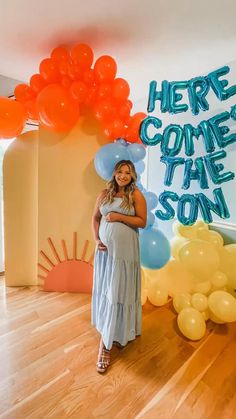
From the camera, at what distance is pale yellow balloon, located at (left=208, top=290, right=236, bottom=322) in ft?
5.30

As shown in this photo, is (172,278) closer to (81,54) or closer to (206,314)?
(206,314)

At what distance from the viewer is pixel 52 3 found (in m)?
1.30

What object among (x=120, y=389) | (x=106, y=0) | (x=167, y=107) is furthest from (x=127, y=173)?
(x=120, y=389)

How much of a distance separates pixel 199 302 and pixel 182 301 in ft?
0.48

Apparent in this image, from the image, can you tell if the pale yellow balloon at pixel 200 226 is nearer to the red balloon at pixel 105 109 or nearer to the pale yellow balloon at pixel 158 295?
the pale yellow balloon at pixel 158 295

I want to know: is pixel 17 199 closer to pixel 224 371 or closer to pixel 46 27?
pixel 46 27

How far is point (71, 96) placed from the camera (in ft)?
5.79

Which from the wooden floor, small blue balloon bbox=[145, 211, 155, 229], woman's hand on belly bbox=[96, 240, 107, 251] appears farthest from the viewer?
small blue balloon bbox=[145, 211, 155, 229]

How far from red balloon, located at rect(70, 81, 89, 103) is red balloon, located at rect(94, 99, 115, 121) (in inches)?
5.1

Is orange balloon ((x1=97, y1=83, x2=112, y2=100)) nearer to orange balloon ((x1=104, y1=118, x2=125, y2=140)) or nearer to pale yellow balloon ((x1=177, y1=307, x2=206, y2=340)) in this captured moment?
orange balloon ((x1=104, y1=118, x2=125, y2=140))

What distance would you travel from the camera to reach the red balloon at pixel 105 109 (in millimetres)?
1779

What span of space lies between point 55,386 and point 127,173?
4.48 feet

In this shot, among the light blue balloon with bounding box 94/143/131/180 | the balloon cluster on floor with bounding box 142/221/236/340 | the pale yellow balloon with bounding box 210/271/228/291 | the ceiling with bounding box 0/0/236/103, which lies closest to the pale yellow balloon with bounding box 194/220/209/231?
the balloon cluster on floor with bounding box 142/221/236/340

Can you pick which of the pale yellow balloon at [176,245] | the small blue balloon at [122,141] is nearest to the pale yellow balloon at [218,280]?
the pale yellow balloon at [176,245]
